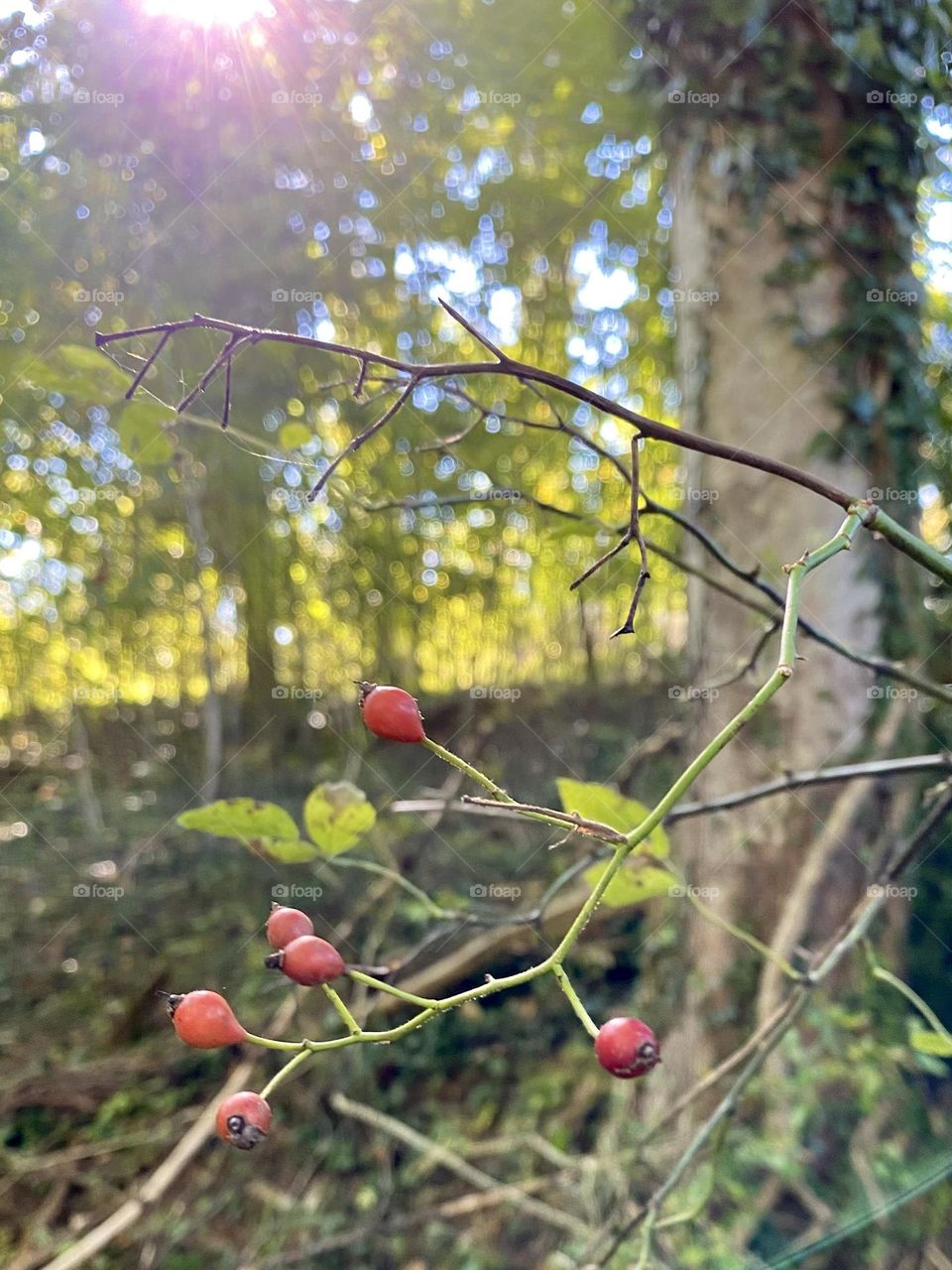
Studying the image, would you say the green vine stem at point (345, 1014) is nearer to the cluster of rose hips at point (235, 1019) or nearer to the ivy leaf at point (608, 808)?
the cluster of rose hips at point (235, 1019)

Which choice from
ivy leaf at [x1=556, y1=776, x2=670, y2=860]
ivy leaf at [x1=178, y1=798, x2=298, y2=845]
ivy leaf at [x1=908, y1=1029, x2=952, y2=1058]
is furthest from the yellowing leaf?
ivy leaf at [x1=908, y1=1029, x2=952, y2=1058]

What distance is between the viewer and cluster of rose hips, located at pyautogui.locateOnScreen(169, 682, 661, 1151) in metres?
0.24

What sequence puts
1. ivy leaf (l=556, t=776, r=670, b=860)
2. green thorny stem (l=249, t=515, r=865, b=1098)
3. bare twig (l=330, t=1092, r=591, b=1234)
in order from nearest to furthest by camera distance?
green thorny stem (l=249, t=515, r=865, b=1098)
ivy leaf (l=556, t=776, r=670, b=860)
bare twig (l=330, t=1092, r=591, b=1234)

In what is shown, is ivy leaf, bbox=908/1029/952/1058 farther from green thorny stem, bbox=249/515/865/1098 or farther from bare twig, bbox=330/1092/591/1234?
bare twig, bbox=330/1092/591/1234

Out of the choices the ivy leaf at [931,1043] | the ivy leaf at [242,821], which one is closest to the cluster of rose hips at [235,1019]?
the ivy leaf at [242,821]

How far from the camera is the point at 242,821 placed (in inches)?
16.2

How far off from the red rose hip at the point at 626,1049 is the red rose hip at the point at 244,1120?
10 cm

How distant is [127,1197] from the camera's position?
134 centimetres

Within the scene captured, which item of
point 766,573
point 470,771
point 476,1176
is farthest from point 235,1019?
point 476,1176

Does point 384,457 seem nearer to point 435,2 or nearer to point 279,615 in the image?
point 279,615

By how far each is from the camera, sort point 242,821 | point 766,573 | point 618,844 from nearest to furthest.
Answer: point 618,844, point 242,821, point 766,573

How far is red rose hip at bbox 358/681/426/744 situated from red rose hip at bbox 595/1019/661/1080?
108 millimetres

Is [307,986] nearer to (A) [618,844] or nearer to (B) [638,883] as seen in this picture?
(A) [618,844]

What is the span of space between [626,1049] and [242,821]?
0.24 m
